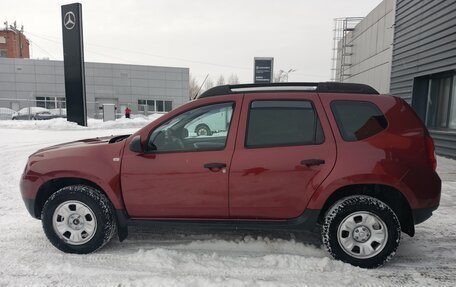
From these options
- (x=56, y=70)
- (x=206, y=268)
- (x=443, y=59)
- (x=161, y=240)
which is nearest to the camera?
(x=206, y=268)

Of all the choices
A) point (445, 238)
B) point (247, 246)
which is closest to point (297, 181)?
point (247, 246)

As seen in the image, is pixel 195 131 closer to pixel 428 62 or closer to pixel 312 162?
pixel 312 162

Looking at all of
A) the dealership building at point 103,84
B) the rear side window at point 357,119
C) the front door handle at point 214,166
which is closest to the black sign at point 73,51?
the front door handle at point 214,166

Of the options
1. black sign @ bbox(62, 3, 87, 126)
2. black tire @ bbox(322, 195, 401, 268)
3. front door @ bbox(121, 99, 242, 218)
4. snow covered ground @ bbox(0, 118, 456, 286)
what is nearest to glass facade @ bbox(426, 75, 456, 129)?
snow covered ground @ bbox(0, 118, 456, 286)

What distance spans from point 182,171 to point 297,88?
1.54 meters

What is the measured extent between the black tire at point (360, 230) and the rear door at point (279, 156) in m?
0.36

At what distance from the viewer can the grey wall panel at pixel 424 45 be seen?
30.1 feet

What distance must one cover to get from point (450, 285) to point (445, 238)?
4.16 ft

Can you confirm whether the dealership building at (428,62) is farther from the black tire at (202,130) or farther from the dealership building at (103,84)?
the dealership building at (103,84)

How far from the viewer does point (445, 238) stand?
421 cm

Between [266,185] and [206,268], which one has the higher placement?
[266,185]

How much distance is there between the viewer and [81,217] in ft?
12.0

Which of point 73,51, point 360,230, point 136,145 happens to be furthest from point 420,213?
point 73,51

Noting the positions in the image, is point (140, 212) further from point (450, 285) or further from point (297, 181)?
point (450, 285)
